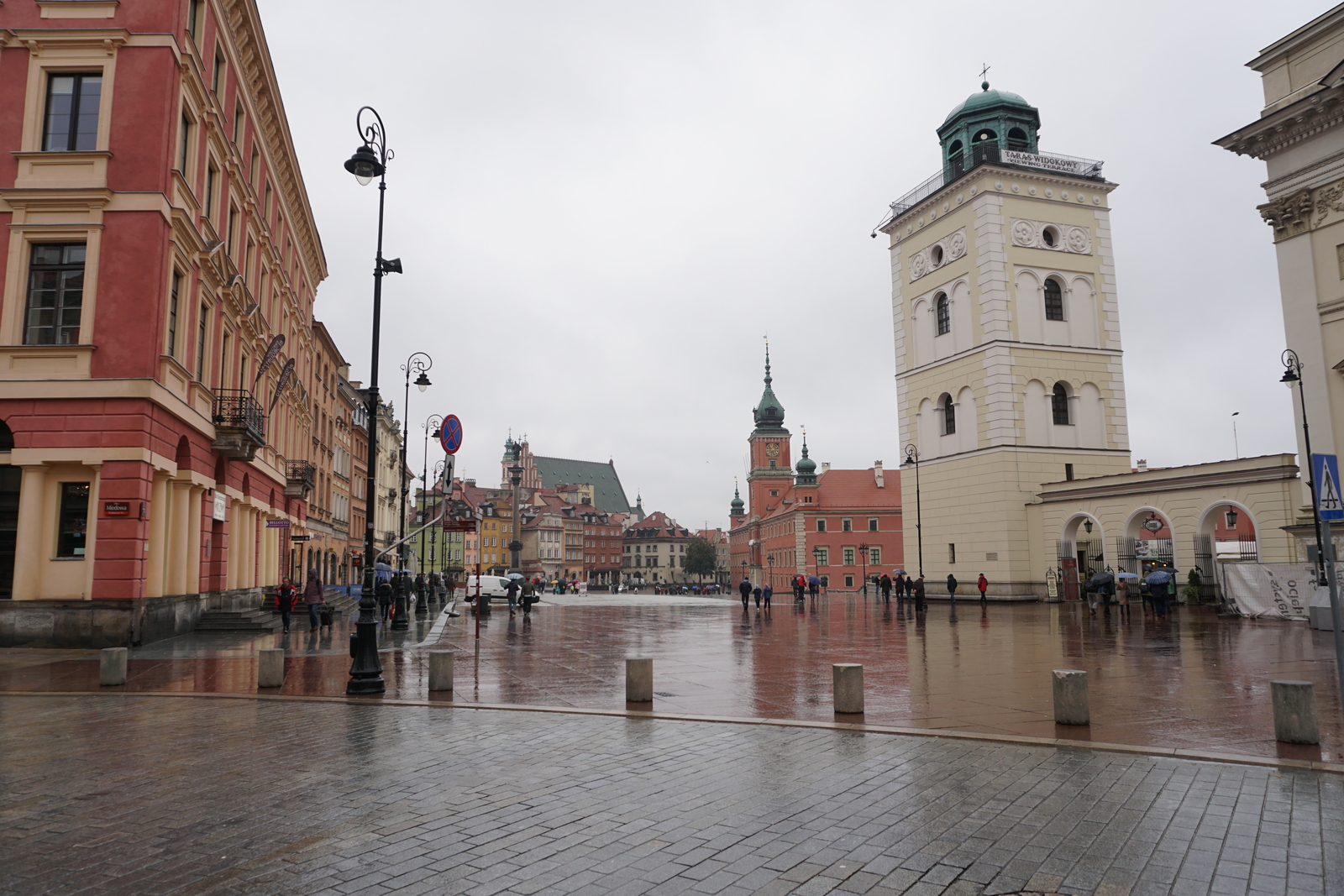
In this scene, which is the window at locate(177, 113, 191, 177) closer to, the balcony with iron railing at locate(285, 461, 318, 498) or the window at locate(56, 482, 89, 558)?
the window at locate(56, 482, 89, 558)

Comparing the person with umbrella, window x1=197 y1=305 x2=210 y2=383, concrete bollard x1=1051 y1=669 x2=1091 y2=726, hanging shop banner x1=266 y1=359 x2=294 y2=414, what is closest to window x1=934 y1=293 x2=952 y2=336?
the person with umbrella

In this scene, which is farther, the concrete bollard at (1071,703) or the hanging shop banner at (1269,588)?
the hanging shop banner at (1269,588)

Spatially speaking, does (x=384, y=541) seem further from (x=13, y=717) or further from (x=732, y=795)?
(x=732, y=795)

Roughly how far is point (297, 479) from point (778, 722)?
32.5 meters

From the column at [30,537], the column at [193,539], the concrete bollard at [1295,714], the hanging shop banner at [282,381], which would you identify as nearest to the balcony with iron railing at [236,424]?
the column at [193,539]

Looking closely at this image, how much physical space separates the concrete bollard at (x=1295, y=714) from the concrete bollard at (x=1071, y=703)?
1734 mm

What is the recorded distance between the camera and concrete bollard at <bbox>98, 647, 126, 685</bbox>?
1365 centimetres

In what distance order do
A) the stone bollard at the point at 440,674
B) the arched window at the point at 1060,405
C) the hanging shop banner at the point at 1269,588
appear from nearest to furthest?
1. the stone bollard at the point at 440,674
2. the hanging shop banner at the point at 1269,588
3. the arched window at the point at 1060,405

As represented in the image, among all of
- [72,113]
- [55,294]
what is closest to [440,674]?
[55,294]

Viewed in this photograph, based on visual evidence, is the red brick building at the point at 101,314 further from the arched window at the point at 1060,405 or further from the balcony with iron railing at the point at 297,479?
the arched window at the point at 1060,405

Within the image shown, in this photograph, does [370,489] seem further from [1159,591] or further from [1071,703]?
[1159,591]

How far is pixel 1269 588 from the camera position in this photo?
2723 cm

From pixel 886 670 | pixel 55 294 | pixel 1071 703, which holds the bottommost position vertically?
pixel 886 670

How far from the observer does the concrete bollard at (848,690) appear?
10.4 metres
